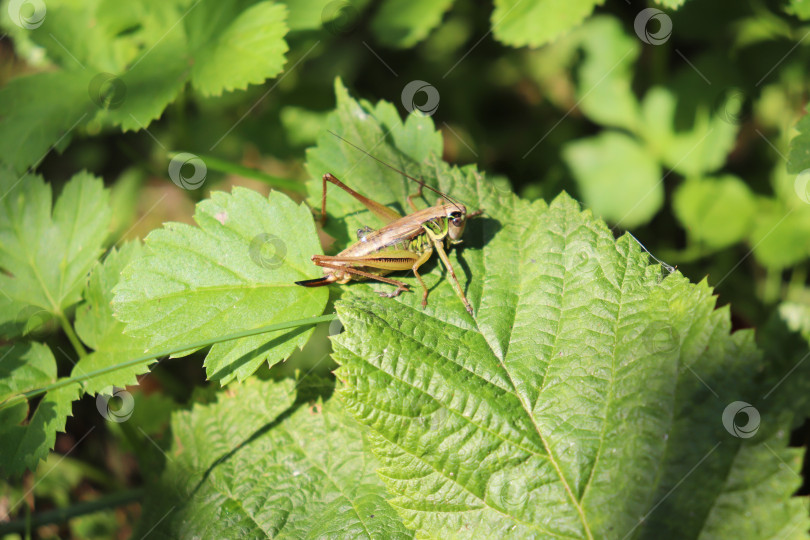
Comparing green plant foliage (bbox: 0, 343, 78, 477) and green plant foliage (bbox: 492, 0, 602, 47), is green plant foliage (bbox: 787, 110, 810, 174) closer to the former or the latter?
green plant foliage (bbox: 492, 0, 602, 47)

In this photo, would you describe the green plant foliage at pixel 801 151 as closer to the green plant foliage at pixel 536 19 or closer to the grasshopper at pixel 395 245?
the green plant foliage at pixel 536 19

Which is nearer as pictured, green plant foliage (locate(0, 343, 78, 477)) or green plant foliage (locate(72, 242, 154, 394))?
green plant foliage (locate(0, 343, 78, 477))

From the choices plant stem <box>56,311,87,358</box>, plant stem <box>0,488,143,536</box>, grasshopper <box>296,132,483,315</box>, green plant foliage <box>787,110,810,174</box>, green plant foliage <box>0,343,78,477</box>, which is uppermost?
green plant foliage <box>787,110,810,174</box>

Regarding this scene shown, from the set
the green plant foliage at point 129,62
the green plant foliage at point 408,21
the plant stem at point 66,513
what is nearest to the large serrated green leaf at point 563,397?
the green plant foliage at point 129,62

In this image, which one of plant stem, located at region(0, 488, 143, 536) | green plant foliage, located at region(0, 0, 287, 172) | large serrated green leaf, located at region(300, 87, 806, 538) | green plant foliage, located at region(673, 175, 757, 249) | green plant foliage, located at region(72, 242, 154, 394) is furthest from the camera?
green plant foliage, located at region(673, 175, 757, 249)

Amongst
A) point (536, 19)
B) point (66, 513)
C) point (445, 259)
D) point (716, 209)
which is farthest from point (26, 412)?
point (716, 209)

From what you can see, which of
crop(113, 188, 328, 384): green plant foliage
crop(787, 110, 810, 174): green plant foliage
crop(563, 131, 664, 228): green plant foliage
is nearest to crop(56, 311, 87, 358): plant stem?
crop(113, 188, 328, 384): green plant foliage

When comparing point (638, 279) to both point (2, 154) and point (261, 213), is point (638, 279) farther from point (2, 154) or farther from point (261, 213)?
point (2, 154)
